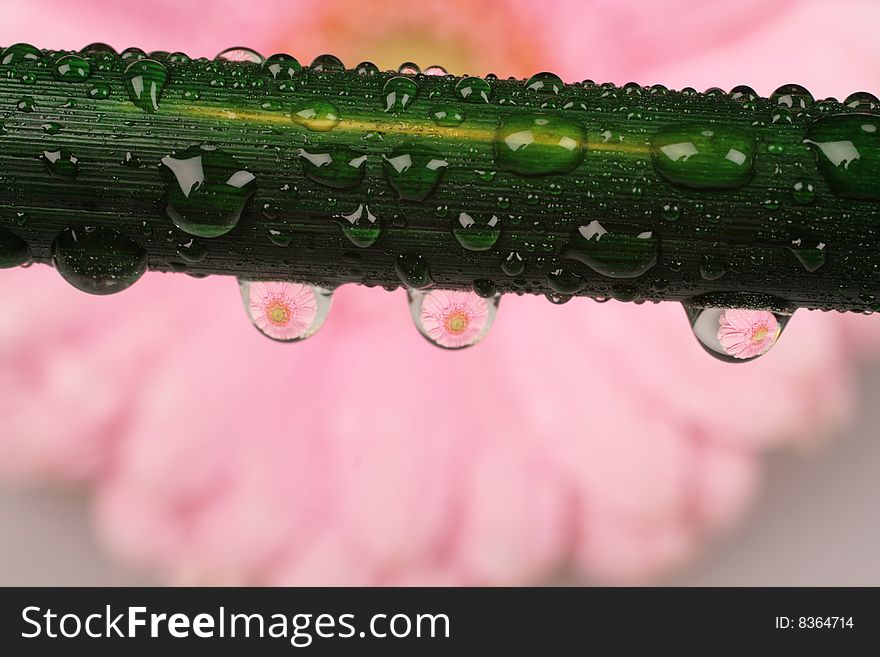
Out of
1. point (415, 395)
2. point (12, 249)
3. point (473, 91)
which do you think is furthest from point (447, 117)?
point (415, 395)

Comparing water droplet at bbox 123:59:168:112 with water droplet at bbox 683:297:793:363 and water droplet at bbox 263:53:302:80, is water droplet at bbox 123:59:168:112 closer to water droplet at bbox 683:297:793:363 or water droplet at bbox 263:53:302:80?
water droplet at bbox 263:53:302:80

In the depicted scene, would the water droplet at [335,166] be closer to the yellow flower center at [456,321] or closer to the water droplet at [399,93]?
the water droplet at [399,93]

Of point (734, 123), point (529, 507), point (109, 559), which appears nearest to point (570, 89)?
point (734, 123)

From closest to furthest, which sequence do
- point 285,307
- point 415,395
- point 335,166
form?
1. point 335,166
2. point 285,307
3. point 415,395

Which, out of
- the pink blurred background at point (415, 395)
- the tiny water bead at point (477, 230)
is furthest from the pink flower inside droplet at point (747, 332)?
Answer: the pink blurred background at point (415, 395)

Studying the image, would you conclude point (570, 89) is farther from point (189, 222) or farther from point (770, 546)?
point (770, 546)

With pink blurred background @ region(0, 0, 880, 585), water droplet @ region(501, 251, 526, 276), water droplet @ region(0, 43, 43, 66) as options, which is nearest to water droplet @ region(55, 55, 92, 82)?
water droplet @ region(0, 43, 43, 66)

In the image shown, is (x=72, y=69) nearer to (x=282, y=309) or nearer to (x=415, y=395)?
(x=282, y=309)
